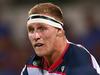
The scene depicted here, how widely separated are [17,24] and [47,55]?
475 centimetres

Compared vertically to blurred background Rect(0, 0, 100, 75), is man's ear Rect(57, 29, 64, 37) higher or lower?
higher

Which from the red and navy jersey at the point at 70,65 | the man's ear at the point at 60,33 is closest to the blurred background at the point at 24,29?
the red and navy jersey at the point at 70,65

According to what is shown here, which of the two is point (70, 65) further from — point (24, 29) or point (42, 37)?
point (24, 29)

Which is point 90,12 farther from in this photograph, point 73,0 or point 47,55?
point 47,55

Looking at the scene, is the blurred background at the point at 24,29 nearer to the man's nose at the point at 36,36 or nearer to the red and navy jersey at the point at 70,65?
the red and navy jersey at the point at 70,65

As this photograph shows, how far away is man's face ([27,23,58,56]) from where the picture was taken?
13.6ft

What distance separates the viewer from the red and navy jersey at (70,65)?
4152 mm

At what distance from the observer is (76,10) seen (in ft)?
29.9

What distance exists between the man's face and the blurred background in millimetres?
2719

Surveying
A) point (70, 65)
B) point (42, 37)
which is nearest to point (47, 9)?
point (42, 37)

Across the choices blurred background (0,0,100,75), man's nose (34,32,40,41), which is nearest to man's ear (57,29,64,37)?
man's nose (34,32,40,41)

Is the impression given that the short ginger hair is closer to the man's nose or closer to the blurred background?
the man's nose

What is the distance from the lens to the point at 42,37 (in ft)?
13.6

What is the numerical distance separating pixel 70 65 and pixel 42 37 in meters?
0.31
